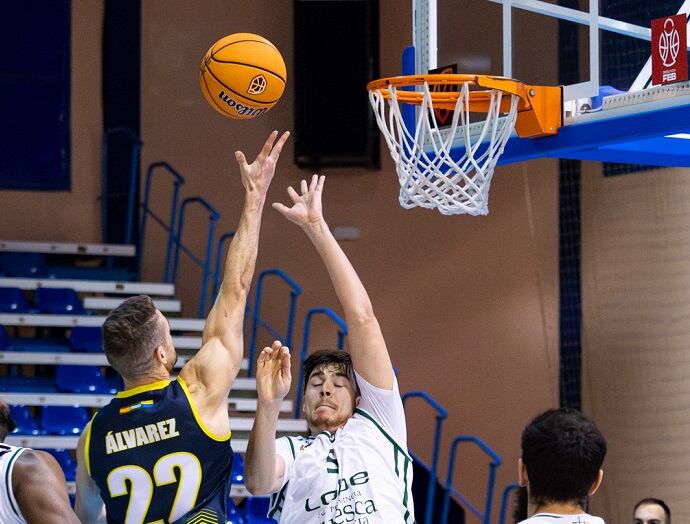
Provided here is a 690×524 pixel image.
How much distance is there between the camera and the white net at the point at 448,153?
4.87 metres

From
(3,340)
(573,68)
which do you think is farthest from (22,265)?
(573,68)

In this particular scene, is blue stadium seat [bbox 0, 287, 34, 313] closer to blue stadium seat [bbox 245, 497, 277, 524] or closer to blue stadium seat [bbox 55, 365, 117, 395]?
blue stadium seat [bbox 55, 365, 117, 395]

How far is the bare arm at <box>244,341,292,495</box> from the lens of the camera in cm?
356

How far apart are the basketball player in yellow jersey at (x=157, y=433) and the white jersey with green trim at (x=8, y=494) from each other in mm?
265

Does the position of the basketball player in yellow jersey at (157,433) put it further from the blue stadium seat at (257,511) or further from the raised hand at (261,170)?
the blue stadium seat at (257,511)

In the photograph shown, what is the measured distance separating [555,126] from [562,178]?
484 centimetres

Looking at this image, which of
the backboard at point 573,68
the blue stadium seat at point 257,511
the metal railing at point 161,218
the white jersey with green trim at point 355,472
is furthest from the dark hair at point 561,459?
the metal railing at point 161,218

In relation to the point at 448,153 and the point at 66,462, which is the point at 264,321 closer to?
the point at 66,462

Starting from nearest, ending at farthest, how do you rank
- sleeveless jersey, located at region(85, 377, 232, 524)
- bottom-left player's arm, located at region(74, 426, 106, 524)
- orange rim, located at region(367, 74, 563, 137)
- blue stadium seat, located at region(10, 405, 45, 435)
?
sleeveless jersey, located at region(85, 377, 232, 524) < bottom-left player's arm, located at region(74, 426, 106, 524) < orange rim, located at region(367, 74, 563, 137) < blue stadium seat, located at region(10, 405, 45, 435)

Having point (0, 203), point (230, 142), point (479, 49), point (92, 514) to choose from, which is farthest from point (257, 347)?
point (92, 514)

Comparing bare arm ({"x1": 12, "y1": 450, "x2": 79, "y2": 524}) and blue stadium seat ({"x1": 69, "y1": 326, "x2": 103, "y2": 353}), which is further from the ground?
bare arm ({"x1": 12, "y1": 450, "x2": 79, "y2": 524})

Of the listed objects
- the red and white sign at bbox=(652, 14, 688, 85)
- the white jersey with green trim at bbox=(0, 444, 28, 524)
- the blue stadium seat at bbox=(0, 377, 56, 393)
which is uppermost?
the red and white sign at bbox=(652, 14, 688, 85)

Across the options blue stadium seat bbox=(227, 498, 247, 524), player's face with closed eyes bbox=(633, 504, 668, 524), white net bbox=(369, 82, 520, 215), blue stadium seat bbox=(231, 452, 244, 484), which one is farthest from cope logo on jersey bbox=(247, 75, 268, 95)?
blue stadium seat bbox=(227, 498, 247, 524)

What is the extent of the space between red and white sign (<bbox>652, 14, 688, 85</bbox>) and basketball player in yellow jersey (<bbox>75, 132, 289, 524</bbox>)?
2213mm
